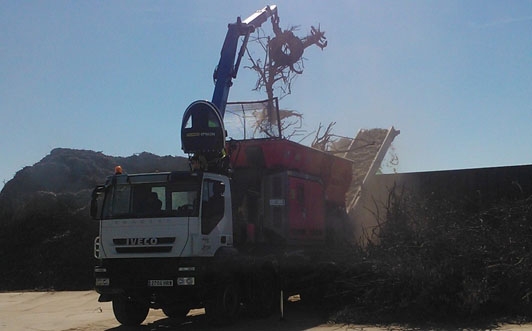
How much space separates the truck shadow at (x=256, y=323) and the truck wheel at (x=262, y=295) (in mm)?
174

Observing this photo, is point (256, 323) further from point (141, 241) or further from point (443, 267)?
point (443, 267)

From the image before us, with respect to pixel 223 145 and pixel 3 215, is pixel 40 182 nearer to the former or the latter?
pixel 3 215

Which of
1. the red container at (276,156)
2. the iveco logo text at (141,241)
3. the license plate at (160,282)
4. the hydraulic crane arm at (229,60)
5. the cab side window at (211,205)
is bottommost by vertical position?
the license plate at (160,282)

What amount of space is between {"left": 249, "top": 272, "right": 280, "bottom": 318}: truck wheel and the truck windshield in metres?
2.30

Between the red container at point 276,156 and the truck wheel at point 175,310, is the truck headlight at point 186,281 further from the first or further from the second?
the red container at point 276,156

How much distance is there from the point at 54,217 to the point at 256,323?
12440 mm

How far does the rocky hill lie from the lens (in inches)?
773

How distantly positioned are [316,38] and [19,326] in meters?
11.5

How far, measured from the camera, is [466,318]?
10.0 m

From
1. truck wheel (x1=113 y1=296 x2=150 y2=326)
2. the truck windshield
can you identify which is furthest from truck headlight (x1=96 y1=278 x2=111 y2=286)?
the truck windshield

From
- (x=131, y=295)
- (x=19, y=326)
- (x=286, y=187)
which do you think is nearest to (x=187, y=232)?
(x=131, y=295)

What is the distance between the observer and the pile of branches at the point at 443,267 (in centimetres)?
1005

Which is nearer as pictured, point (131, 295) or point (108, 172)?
point (131, 295)

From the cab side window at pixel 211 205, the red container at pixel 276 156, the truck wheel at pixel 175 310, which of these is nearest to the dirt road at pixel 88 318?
the truck wheel at pixel 175 310
